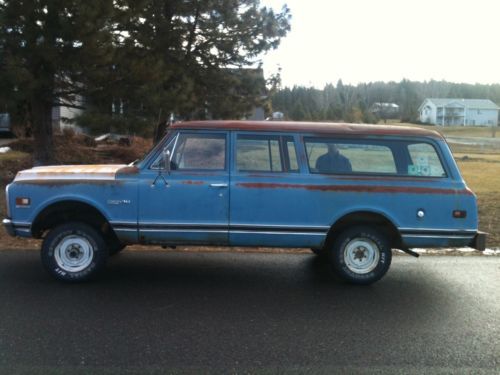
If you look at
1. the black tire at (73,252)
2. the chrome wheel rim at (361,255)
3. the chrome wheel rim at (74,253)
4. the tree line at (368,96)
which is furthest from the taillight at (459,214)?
the tree line at (368,96)

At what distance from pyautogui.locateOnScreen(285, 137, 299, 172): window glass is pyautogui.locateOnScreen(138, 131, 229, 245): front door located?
2.42ft

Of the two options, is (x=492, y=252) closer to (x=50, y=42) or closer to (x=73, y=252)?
(x=73, y=252)

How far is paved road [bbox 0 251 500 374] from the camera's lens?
404 centimetres

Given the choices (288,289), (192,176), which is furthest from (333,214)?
(192,176)

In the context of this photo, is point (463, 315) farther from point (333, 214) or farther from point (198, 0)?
point (198, 0)

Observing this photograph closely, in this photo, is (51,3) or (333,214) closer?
(333,214)

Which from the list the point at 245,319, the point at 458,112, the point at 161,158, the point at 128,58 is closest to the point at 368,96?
the point at 458,112

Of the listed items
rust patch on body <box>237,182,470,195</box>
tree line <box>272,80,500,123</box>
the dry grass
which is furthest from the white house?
rust patch on body <box>237,182,470,195</box>

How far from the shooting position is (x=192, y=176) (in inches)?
235

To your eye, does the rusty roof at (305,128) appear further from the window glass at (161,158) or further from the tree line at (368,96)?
the tree line at (368,96)

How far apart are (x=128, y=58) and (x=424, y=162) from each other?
963cm

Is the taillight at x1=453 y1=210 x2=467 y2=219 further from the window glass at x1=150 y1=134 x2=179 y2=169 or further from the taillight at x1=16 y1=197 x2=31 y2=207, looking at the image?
the taillight at x1=16 y1=197 x2=31 y2=207

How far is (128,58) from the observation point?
1371cm

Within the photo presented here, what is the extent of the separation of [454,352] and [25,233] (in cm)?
462
